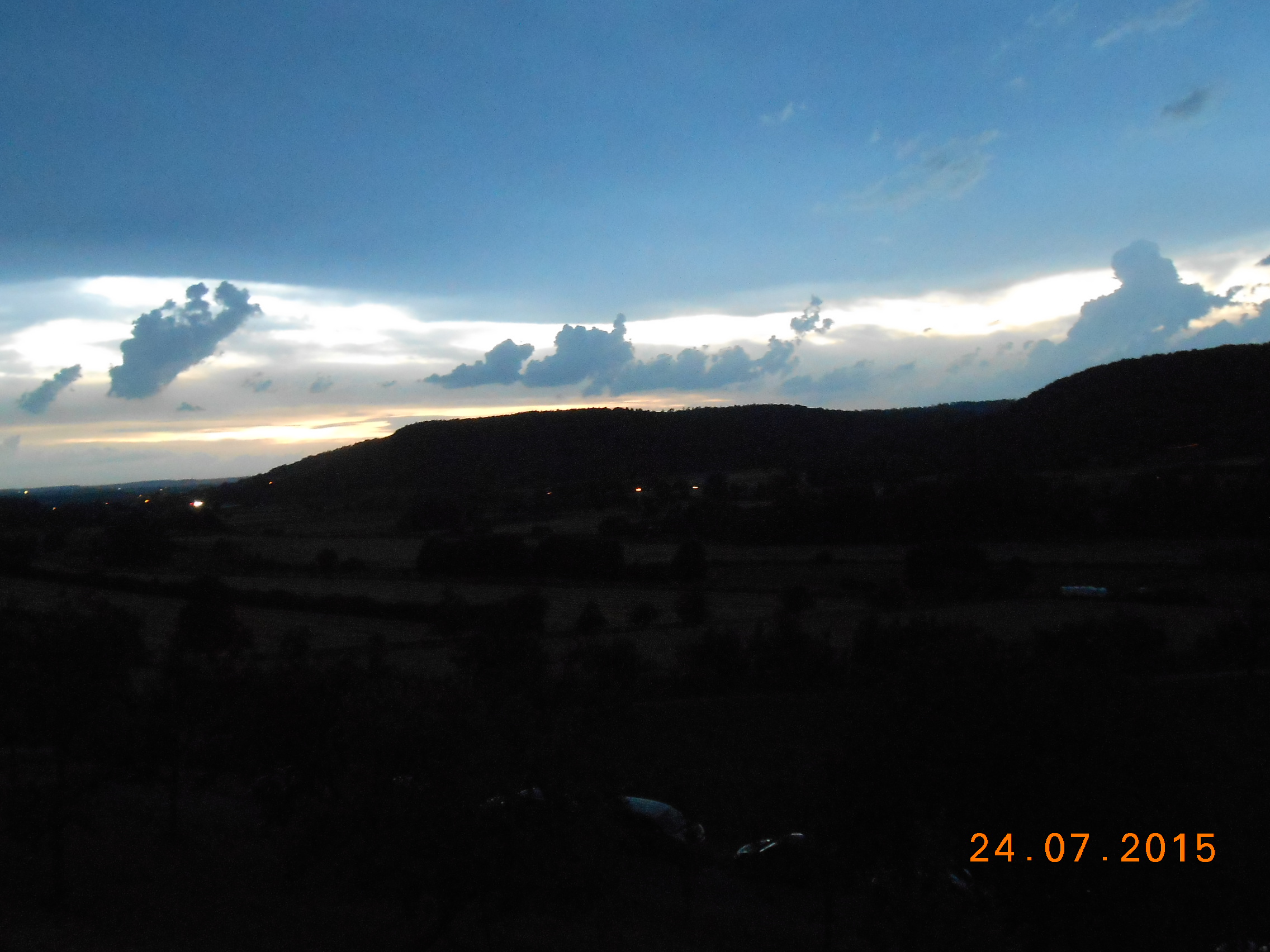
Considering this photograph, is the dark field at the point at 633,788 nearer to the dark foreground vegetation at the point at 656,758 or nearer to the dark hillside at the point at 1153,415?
the dark foreground vegetation at the point at 656,758

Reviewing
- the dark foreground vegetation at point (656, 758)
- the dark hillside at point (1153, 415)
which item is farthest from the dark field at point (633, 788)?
the dark hillside at point (1153, 415)

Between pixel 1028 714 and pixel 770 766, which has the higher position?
pixel 1028 714

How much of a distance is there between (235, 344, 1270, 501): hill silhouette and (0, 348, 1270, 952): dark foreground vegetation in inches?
850

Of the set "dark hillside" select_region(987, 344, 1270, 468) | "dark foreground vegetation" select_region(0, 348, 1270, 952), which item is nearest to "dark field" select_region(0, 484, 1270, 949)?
"dark foreground vegetation" select_region(0, 348, 1270, 952)

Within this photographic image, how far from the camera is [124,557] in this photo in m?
42.1

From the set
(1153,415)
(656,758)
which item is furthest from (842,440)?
(656,758)

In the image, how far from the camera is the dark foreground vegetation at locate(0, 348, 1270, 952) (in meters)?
7.61

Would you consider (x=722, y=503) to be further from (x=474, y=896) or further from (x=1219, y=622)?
(x=474, y=896)

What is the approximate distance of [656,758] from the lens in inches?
690

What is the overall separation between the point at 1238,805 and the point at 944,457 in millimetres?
57739

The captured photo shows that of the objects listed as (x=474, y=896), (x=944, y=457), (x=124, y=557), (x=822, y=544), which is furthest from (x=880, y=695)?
(x=944, y=457)

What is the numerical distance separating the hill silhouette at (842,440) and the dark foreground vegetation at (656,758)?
21.6 m

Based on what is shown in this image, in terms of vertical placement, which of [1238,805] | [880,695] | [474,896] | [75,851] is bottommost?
[1238,805]

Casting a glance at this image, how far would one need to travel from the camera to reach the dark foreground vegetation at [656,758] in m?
7.61
